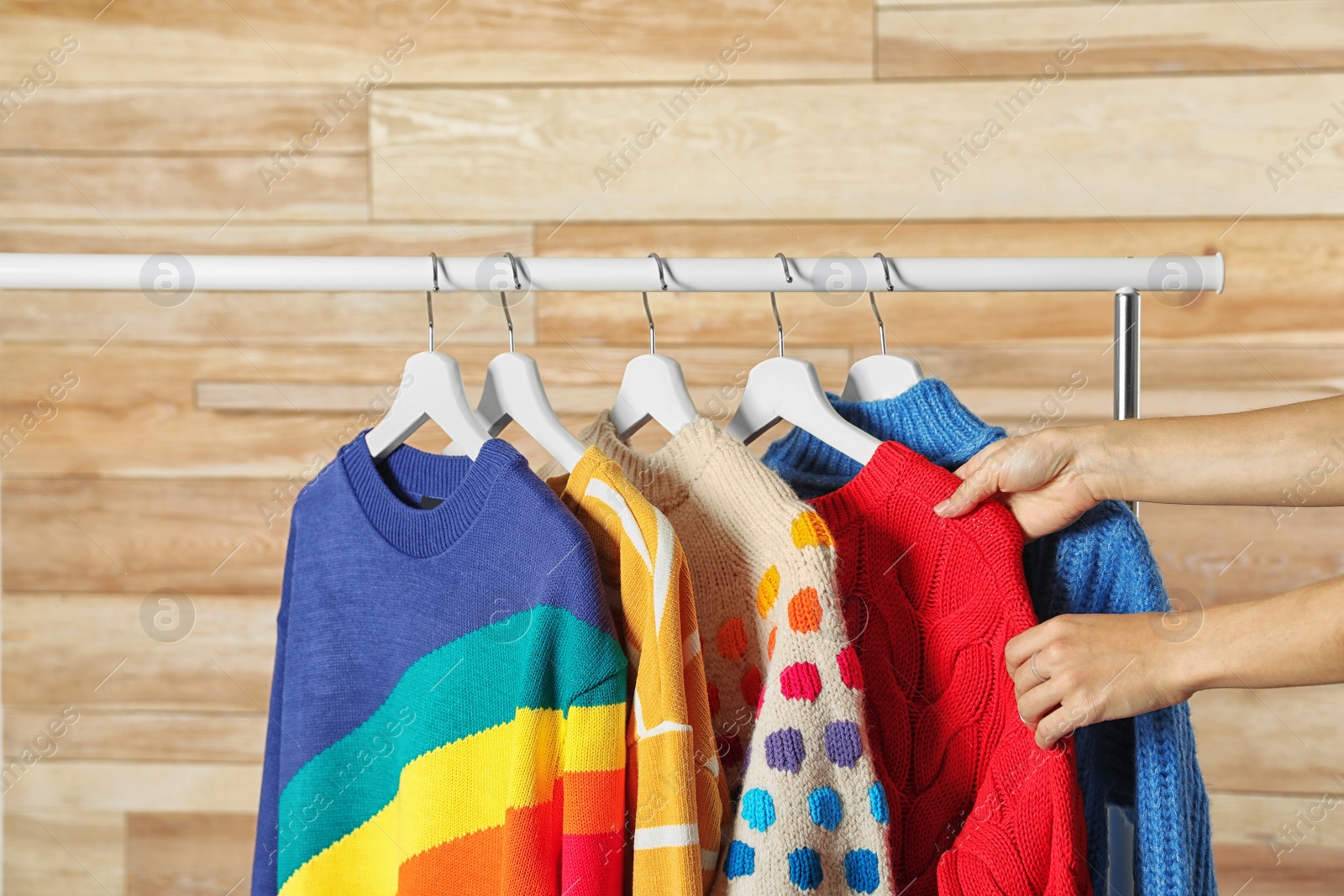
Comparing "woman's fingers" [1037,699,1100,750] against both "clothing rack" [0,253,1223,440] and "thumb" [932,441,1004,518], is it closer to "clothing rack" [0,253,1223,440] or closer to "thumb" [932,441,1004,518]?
"thumb" [932,441,1004,518]

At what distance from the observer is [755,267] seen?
78cm

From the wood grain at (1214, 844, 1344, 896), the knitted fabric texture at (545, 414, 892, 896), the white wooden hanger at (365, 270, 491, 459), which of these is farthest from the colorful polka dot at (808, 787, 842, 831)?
the wood grain at (1214, 844, 1344, 896)

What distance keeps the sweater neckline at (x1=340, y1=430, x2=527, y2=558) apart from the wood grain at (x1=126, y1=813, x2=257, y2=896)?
1.09m

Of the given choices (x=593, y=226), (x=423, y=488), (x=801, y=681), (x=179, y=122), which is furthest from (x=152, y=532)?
(x=801, y=681)

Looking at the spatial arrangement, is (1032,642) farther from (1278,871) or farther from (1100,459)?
(1278,871)

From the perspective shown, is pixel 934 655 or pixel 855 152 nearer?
pixel 934 655

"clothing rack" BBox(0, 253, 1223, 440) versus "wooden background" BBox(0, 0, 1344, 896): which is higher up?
"wooden background" BBox(0, 0, 1344, 896)

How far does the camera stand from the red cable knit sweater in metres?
0.66

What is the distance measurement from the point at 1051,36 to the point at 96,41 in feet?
4.65

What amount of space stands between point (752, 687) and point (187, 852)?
4.42 feet

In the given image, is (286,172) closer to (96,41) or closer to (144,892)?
(96,41)

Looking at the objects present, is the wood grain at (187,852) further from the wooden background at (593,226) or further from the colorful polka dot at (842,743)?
the colorful polka dot at (842,743)

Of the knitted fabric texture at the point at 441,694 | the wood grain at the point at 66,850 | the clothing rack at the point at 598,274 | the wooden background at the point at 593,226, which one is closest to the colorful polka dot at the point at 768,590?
the knitted fabric texture at the point at 441,694

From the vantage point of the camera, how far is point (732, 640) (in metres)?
0.71
